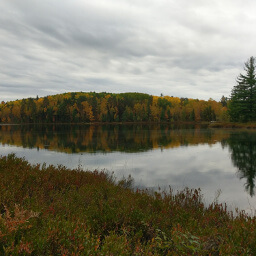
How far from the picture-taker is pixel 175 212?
6.86 metres

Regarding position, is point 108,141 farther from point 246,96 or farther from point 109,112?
point 109,112

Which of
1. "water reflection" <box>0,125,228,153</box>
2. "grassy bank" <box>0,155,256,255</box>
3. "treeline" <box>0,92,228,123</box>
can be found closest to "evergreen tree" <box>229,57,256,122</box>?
"water reflection" <box>0,125,228,153</box>

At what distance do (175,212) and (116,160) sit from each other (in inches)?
549

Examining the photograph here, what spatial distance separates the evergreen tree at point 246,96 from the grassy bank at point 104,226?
199ft

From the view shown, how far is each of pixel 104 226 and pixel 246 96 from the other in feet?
219

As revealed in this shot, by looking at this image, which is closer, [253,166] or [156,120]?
[253,166]

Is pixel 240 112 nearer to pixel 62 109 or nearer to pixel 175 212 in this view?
pixel 175 212

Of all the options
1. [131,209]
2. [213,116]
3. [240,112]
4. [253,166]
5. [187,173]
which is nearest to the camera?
[131,209]

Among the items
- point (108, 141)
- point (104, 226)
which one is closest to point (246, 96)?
point (108, 141)

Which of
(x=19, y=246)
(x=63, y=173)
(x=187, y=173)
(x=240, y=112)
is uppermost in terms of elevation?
(x=240, y=112)

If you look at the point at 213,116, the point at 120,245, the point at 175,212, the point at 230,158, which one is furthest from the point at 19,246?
the point at 213,116

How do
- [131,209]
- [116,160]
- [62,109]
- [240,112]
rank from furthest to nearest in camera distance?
[62,109], [240,112], [116,160], [131,209]

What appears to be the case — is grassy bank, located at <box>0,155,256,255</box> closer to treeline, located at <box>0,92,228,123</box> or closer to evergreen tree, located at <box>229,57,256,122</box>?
evergreen tree, located at <box>229,57,256,122</box>

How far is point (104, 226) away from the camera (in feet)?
17.5
